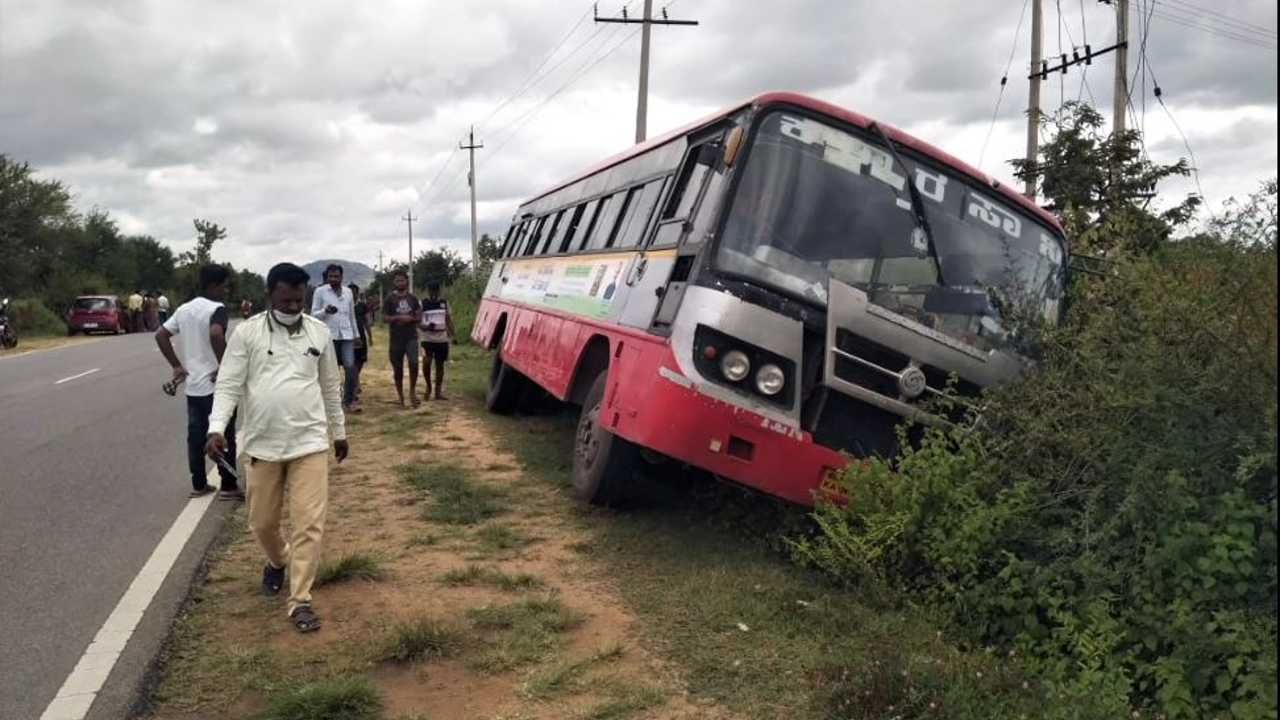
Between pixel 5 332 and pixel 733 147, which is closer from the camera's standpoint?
pixel 733 147

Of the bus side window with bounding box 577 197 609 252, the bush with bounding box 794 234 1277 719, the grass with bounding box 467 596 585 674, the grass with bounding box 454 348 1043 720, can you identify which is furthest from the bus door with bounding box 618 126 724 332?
the bus side window with bounding box 577 197 609 252

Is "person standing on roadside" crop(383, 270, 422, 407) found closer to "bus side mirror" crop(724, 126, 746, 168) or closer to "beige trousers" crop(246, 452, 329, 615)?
"bus side mirror" crop(724, 126, 746, 168)

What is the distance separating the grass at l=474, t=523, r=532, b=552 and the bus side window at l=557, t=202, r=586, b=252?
12.9 feet

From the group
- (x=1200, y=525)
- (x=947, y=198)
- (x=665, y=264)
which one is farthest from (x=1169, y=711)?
(x=665, y=264)

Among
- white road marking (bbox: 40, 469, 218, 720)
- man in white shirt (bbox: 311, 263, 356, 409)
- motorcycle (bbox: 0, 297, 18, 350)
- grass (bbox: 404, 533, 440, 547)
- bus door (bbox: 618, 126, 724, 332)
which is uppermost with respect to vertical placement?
bus door (bbox: 618, 126, 724, 332)

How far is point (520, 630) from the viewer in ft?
16.1

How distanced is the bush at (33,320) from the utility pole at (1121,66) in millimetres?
35168

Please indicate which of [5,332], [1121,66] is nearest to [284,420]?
[1121,66]

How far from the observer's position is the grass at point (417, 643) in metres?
4.62

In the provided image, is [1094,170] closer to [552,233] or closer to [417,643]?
[552,233]

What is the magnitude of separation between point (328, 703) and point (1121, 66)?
46.7 ft

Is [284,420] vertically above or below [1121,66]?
below

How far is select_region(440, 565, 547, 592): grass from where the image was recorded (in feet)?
18.4

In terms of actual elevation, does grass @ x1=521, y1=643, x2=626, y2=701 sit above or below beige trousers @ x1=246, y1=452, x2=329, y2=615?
below
